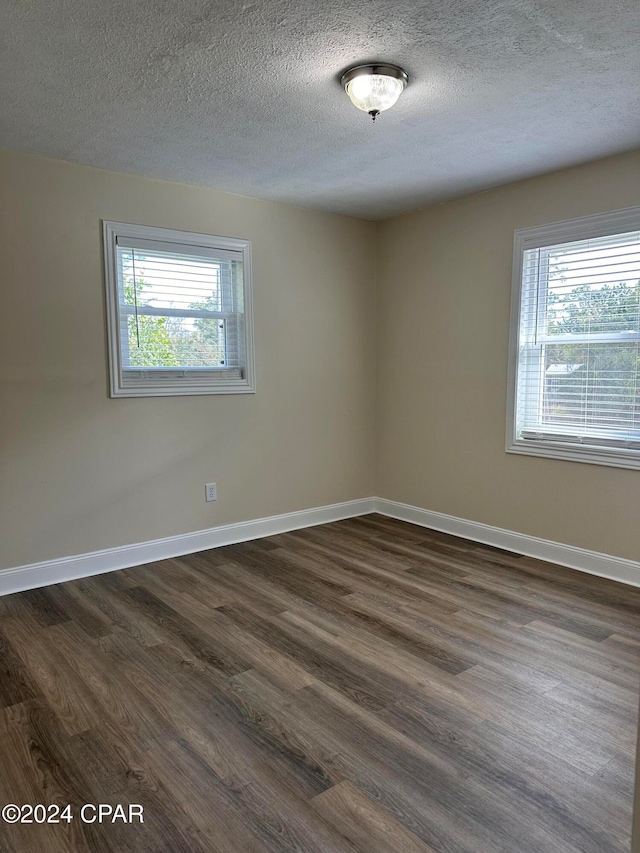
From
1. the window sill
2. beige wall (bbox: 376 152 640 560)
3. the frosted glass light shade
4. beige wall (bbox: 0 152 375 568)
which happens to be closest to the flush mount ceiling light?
the frosted glass light shade

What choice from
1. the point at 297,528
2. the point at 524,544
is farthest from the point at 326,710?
the point at 297,528

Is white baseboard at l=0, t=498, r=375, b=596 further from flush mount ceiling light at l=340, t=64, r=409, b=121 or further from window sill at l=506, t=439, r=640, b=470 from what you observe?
flush mount ceiling light at l=340, t=64, r=409, b=121

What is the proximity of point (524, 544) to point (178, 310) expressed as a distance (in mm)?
2789

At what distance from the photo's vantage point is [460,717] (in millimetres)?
2068

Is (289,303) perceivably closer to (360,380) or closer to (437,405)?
(360,380)

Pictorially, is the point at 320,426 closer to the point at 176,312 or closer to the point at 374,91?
the point at 176,312

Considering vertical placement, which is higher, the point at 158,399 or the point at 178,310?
the point at 178,310

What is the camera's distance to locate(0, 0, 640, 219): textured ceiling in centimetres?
192

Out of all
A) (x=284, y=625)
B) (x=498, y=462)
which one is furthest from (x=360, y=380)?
(x=284, y=625)

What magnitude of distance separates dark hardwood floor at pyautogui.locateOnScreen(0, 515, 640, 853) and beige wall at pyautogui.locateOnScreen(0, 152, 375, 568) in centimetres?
50

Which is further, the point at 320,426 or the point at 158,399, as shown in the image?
the point at 320,426

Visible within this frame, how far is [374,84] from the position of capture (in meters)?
2.29

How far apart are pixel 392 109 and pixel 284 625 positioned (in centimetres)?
249

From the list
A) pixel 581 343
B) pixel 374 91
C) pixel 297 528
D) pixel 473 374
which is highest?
pixel 374 91
